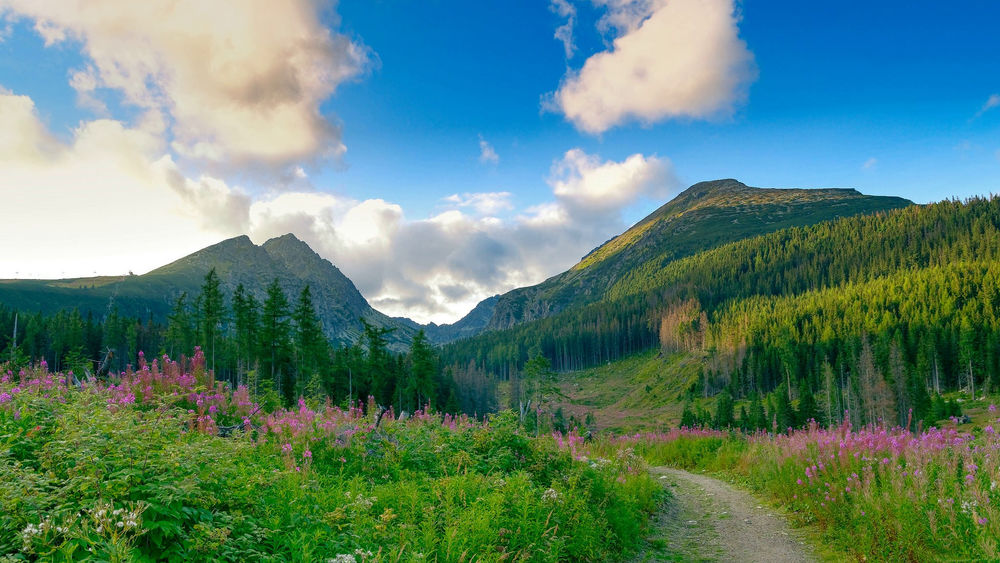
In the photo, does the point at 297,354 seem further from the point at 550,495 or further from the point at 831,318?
the point at 831,318

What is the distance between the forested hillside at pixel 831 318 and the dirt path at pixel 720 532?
45.6m

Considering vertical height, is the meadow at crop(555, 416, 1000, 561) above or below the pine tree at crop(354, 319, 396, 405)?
above

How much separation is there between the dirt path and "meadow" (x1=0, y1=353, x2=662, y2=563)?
635mm

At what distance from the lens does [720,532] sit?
9.76 meters

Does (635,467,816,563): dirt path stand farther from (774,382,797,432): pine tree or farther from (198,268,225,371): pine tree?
(198,268,225,371): pine tree

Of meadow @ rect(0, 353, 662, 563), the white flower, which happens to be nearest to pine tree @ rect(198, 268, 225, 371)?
meadow @ rect(0, 353, 662, 563)

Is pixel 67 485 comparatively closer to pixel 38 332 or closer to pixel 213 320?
pixel 213 320

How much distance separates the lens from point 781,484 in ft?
38.9

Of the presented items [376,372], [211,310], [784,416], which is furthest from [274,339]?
[784,416]

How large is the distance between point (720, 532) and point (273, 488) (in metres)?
8.91

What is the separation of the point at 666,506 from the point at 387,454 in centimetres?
773

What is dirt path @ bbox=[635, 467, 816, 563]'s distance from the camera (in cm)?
825

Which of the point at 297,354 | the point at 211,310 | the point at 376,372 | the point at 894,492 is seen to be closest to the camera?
the point at 894,492

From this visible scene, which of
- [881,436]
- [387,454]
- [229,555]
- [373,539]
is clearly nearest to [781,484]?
[881,436]
